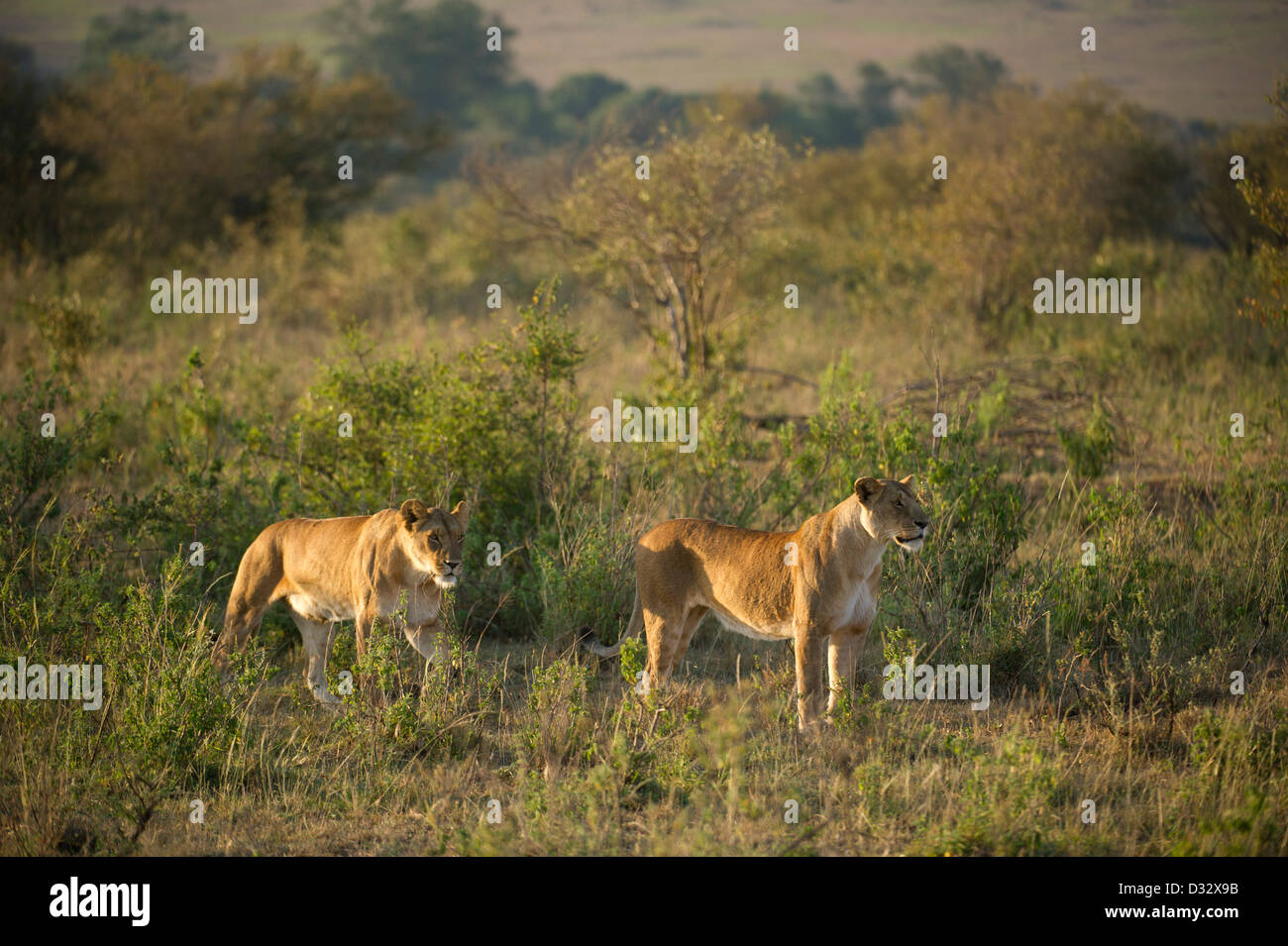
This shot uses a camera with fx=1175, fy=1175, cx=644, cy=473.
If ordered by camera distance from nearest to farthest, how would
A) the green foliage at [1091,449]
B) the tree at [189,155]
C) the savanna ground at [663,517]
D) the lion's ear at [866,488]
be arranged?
the savanna ground at [663,517]
the lion's ear at [866,488]
the green foliage at [1091,449]
the tree at [189,155]

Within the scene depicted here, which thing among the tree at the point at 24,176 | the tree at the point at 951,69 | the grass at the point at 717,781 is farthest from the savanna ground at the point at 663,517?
the tree at the point at 951,69

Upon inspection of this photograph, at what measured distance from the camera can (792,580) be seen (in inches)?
261

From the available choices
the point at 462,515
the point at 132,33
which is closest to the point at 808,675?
the point at 462,515

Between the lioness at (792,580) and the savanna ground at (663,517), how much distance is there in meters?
0.39

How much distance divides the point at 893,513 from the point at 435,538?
251 cm

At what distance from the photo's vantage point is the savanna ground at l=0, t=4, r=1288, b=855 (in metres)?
6.03

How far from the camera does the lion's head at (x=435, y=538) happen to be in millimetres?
6523

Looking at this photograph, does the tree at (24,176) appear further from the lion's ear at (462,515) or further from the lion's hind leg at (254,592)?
the lion's ear at (462,515)

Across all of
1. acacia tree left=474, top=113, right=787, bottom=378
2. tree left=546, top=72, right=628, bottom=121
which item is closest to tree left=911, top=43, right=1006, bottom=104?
tree left=546, top=72, right=628, bottom=121

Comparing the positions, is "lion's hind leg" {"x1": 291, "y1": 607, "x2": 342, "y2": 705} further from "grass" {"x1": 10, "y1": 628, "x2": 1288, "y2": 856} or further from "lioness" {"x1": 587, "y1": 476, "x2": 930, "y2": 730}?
"lioness" {"x1": 587, "y1": 476, "x2": 930, "y2": 730}

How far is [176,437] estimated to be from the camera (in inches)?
493
